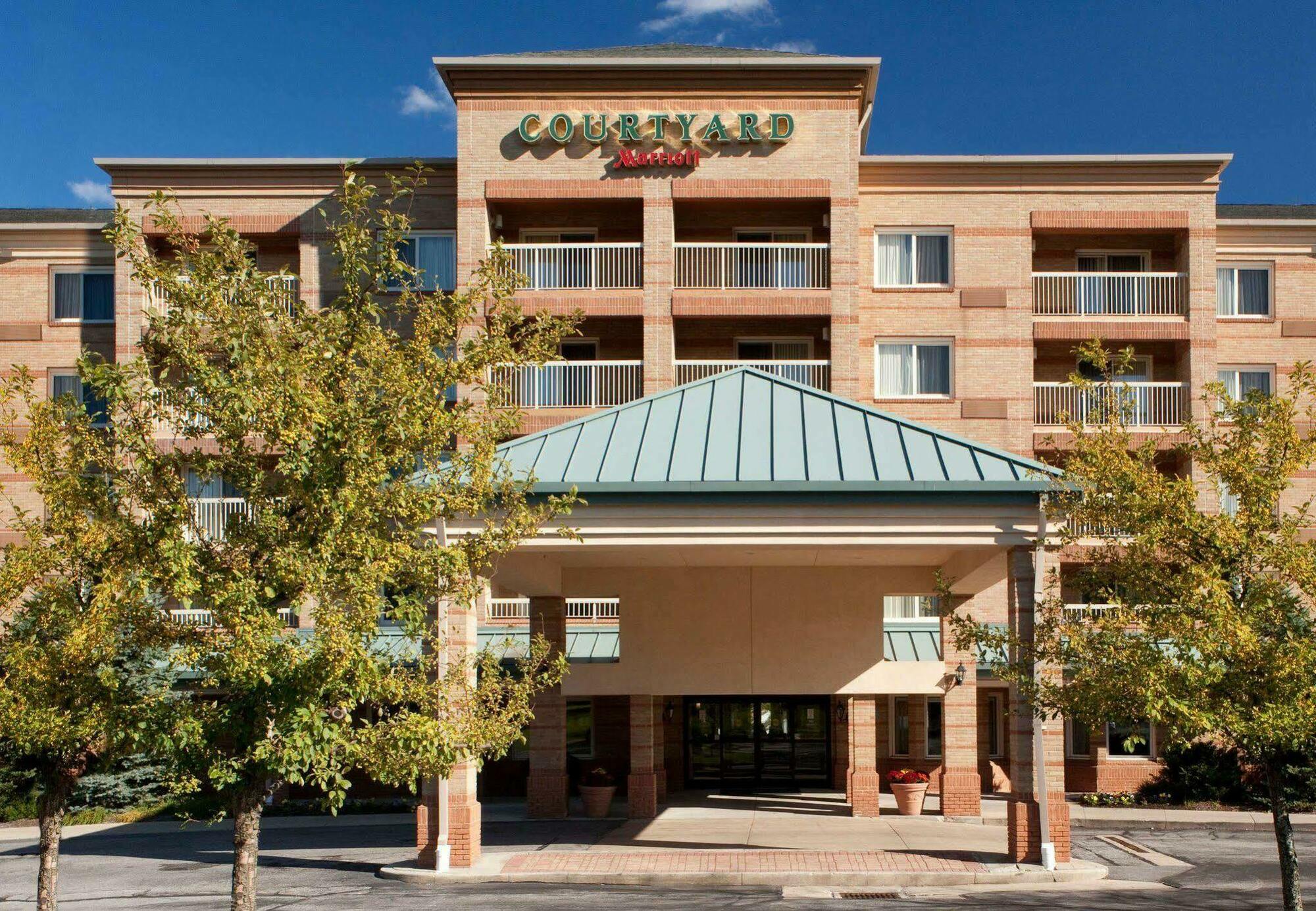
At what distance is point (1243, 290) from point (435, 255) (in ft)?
73.8

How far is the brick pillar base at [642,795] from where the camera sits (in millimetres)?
25922

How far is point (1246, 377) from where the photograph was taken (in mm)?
37500

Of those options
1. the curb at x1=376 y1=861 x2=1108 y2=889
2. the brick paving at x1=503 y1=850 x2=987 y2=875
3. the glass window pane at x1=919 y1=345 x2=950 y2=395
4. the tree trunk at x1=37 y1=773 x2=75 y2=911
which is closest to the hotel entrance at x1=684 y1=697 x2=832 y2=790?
the glass window pane at x1=919 y1=345 x2=950 y2=395

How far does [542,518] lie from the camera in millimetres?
13289

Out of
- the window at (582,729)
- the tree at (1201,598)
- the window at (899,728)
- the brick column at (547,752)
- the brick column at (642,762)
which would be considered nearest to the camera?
the tree at (1201,598)

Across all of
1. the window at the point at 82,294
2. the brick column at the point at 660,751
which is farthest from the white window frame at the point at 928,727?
the window at the point at 82,294

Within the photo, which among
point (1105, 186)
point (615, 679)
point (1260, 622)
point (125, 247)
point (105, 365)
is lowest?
point (615, 679)

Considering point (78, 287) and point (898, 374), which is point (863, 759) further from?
point (78, 287)

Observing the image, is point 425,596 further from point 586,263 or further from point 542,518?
point 586,263

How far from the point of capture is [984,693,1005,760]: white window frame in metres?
34.1

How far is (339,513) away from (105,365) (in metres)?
2.29

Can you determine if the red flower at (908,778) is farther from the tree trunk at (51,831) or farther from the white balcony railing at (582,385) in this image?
the tree trunk at (51,831)

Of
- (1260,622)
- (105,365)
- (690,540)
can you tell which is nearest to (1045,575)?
(1260,622)

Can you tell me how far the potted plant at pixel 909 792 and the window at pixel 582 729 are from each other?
9.29 m
